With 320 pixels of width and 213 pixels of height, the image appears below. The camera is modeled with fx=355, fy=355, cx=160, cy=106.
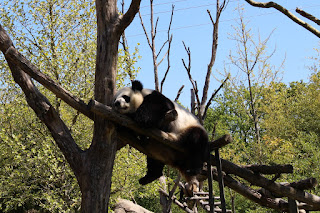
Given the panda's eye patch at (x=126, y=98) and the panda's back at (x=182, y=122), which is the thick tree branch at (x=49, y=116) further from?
the panda's back at (x=182, y=122)

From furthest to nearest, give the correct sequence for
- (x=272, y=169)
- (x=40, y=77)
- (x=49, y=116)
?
(x=272, y=169) → (x=49, y=116) → (x=40, y=77)

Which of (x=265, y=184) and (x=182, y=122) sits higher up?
(x=182, y=122)

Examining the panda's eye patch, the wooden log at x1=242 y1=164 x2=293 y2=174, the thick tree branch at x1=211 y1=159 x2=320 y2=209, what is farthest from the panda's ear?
the wooden log at x1=242 y1=164 x2=293 y2=174

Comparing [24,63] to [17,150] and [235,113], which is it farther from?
[235,113]

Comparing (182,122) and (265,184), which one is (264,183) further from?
(182,122)

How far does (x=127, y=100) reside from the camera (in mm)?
4238

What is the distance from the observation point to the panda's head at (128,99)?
4.02 m

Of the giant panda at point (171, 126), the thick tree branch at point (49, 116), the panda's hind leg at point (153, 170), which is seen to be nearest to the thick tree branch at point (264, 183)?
the giant panda at point (171, 126)

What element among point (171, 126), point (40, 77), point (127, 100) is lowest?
point (171, 126)

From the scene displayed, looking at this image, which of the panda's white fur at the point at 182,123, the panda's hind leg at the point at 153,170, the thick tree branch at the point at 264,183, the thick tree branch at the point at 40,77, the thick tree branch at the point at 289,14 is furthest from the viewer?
the panda's hind leg at the point at 153,170

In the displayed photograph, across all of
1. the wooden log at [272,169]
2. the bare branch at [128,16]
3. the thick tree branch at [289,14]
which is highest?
the bare branch at [128,16]

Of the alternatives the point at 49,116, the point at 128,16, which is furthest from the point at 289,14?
the point at 49,116

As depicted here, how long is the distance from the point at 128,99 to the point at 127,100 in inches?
1.2

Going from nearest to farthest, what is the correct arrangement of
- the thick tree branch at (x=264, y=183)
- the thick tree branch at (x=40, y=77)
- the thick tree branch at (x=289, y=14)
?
the thick tree branch at (x=289, y=14)
the thick tree branch at (x=40, y=77)
the thick tree branch at (x=264, y=183)
